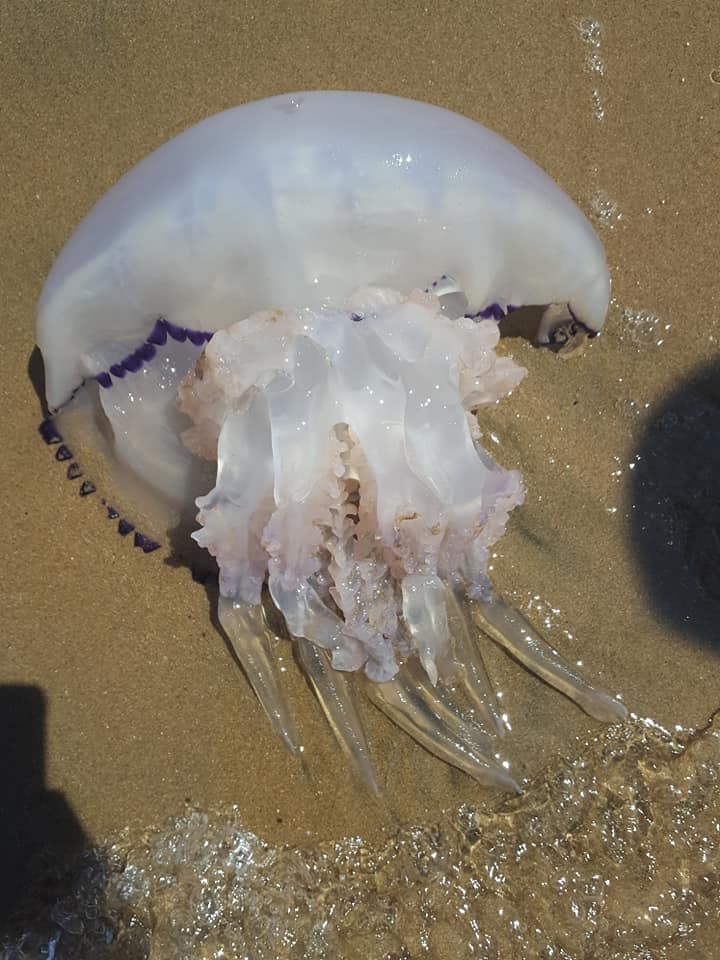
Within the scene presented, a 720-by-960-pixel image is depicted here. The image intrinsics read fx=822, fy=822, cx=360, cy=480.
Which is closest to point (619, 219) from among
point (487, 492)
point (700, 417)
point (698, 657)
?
point (700, 417)

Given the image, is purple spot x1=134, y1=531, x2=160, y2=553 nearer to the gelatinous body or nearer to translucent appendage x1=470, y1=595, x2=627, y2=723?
the gelatinous body

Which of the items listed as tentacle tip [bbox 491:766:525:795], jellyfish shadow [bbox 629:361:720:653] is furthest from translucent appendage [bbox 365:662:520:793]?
jellyfish shadow [bbox 629:361:720:653]

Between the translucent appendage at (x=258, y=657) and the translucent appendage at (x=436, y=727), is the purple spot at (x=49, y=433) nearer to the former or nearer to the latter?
the translucent appendage at (x=258, y=657)

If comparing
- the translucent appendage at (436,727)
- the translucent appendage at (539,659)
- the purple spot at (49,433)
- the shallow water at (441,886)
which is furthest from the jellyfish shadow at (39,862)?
the translucent appendage at (539,659)

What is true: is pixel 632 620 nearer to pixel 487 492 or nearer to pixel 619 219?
pixel 487 492

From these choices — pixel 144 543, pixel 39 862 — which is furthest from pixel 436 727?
pixel 39 862
